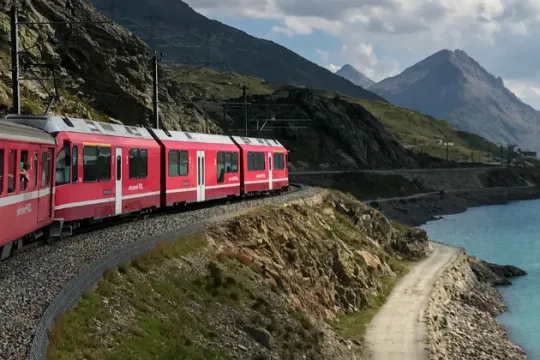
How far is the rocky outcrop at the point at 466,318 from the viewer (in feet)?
117

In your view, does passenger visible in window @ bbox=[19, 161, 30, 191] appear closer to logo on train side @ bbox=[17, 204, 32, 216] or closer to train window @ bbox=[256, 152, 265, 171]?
logo on train side @ bbox=[17, 204, 32, 216]

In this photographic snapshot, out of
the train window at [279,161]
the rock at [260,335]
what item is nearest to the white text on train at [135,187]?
the rock at [260,335]

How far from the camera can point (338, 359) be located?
26484mm

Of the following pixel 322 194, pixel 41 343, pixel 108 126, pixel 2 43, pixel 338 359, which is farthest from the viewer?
pixel 2 43

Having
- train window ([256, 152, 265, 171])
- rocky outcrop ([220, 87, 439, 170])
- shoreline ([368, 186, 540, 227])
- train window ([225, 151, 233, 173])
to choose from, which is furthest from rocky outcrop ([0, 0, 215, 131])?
rocky outcrop ([220, 87, 439, 170])

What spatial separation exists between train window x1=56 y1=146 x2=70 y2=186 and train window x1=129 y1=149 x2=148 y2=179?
5.85 metres

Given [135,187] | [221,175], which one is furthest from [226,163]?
[135,187]

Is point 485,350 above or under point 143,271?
under

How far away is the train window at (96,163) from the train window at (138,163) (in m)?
2.28

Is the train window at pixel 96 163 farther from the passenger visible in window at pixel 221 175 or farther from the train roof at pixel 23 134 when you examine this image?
the passenger visible in window at pixel 221 175

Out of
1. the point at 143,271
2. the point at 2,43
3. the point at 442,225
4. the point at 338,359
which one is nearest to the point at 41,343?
the point at 143,271

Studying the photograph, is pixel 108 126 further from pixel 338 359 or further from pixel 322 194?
pixel 322 194

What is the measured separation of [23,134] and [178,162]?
16.6 m

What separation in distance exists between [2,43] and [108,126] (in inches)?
1374
